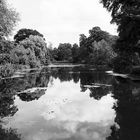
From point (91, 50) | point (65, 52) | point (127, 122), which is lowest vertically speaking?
point (127, 122)

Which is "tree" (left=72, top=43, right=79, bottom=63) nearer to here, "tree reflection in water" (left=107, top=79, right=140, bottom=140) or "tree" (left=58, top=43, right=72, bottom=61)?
"tree" (left=58, top=43, right=72, bottom=61)

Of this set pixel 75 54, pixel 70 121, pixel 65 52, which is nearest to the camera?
pixel 70 121

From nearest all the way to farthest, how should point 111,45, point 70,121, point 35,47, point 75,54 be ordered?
point 70,121, point 111,45, point 35,47, point 75,54

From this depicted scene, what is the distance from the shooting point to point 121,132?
33.1ft

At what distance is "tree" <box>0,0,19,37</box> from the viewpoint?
2423 cm

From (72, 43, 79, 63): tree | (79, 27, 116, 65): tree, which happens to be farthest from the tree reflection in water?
(72, 43, 79, 63): tree

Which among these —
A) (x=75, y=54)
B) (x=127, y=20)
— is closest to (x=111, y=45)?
(x=127, y=20)

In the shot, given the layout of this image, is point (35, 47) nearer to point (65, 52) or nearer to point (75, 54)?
point (75, 54)

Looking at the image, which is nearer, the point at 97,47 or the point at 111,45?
the point at 111,45

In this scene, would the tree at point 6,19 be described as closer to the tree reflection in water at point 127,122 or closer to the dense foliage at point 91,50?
the tree reflection in water at point 127,122

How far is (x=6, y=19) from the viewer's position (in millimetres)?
24656

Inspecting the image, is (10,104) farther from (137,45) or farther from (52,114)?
(137,45)

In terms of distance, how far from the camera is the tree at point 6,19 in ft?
79.5

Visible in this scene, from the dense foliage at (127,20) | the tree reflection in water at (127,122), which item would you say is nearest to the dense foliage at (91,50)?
the dense foliage at (127,20)
